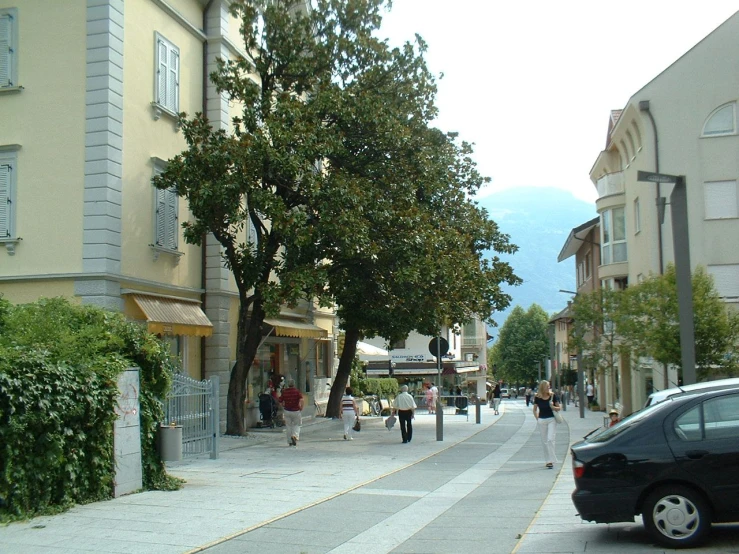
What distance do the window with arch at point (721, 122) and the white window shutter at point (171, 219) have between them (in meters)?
19.5

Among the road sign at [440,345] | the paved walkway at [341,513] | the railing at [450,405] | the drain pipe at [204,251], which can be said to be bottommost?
the railing at [450,405]

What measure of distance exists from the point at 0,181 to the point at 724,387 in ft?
54.8

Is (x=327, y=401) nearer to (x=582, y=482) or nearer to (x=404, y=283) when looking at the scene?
(x=404, y=283)

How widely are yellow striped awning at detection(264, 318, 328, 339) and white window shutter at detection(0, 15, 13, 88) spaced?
9.57 meters

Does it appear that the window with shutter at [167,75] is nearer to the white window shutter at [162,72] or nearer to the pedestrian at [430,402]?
the white window shutter at [162,72]

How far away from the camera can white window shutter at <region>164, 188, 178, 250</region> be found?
22.1 metres

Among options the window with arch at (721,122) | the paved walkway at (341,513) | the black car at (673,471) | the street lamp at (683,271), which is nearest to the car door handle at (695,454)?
the black car at (673,471)

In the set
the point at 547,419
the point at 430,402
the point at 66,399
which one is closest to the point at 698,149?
the point at 547,419

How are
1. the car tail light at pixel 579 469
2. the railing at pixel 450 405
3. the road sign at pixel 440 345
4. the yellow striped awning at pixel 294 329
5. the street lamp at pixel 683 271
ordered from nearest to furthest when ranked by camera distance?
the car tail light at pixel 579 469, the street lamp at pixel 683 271, the road sign at pixel 440 345, the yellow striped awning at pixel 294 329, the railing at pixel 450 405

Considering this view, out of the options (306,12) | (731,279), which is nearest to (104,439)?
(306,12)

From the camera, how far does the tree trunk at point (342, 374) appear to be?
104ft

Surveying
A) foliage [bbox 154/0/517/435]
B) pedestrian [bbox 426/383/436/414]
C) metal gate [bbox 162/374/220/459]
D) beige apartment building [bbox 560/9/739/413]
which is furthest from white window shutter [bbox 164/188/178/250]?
pedestrian [bbox 426/383/436/414]

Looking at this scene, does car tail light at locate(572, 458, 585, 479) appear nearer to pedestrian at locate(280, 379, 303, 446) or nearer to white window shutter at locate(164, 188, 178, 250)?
pedestrian at locate(280, 379, 303, 446)

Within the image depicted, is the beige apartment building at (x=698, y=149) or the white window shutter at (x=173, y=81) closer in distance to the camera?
the white window shutter at (x=173, y=81)
